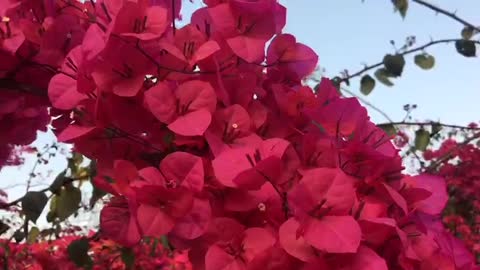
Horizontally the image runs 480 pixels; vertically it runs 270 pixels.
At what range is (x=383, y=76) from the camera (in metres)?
1.51

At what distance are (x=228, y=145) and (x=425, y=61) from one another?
1186 millimetres

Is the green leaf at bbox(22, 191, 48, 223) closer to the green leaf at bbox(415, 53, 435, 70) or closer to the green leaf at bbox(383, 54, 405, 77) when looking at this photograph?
the green leaf at bbox(383, 54, 405, 77)

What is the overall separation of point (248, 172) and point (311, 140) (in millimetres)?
84

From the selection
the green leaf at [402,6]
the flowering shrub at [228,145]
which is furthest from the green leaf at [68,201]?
the green leaf at [402,6]

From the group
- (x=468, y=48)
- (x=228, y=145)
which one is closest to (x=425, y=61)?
(x=468, y=48)

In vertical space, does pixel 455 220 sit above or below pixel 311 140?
below

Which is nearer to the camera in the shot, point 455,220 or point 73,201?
point 73,201

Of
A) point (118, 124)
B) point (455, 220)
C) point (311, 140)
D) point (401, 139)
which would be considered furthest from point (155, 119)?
point (455, 220)

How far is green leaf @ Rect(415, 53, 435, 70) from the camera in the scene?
5.08 ft

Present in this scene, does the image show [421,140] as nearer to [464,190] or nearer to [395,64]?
[395,64]

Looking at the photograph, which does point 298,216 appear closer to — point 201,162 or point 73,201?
point 201,162

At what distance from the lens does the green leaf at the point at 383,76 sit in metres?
1.50

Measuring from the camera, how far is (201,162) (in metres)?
0.46

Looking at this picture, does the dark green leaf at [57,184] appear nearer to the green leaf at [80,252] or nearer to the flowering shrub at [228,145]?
the green leaf at [80,252]
